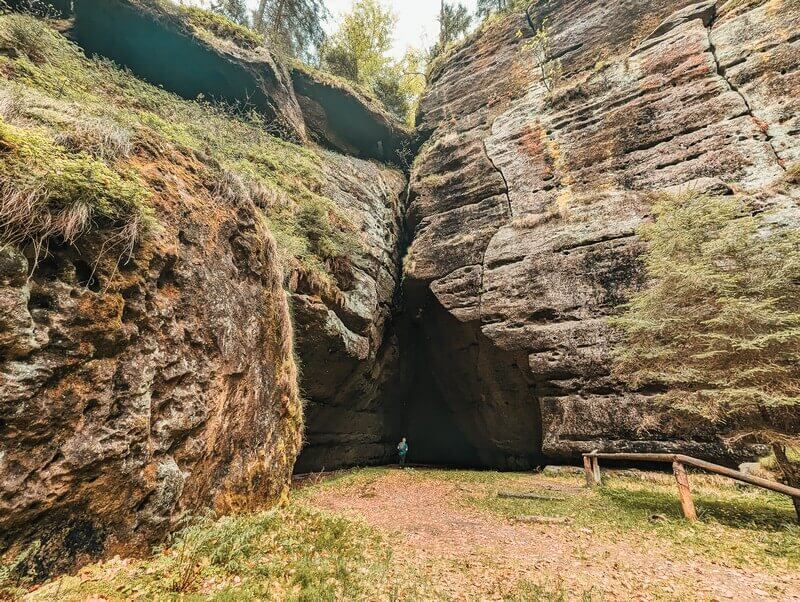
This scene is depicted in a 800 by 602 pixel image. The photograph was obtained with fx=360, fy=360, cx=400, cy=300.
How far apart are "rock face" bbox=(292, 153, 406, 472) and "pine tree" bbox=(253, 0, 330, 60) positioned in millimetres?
8543

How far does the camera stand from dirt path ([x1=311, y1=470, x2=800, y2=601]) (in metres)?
3.88

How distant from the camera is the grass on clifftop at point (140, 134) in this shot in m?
4.77

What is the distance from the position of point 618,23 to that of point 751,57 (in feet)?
22.3

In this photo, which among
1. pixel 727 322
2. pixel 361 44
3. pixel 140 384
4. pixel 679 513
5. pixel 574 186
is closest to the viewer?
pixel 140 384

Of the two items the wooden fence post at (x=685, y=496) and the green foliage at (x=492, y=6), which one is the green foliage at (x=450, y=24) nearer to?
the green foliage at (x=492, y=6)

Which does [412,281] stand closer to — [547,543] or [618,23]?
[547,543]

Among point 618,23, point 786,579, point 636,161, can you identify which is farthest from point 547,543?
point 618,23

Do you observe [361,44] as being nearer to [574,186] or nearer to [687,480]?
[574,186]

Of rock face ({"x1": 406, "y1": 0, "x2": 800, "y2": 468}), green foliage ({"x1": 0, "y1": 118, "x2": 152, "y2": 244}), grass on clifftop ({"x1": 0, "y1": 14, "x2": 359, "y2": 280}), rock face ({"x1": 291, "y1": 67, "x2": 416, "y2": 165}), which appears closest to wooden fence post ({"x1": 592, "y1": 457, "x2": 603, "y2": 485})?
rock face ({"x1": 406, "y1": 0, "x2": 800, "y2": 468})

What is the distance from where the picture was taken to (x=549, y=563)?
4629 mm

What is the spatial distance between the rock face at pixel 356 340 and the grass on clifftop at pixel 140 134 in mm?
1234

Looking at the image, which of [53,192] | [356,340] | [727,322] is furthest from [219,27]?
[727,322]

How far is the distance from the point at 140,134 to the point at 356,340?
8685mm

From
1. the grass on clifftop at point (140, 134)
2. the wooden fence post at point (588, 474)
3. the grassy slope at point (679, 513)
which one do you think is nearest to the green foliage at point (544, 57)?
the grass on clifftop at point (140, 134)
